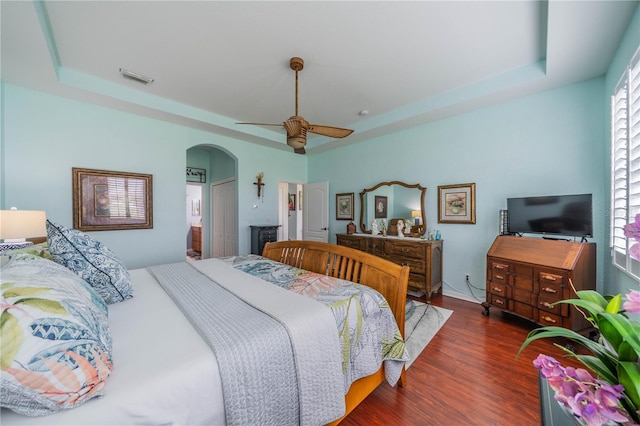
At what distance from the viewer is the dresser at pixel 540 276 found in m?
2.25

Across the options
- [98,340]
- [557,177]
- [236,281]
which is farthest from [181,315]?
[557,177]

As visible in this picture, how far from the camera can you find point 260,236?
15.4 ft

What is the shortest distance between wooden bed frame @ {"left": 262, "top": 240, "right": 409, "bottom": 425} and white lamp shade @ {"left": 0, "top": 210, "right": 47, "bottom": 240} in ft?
7.41


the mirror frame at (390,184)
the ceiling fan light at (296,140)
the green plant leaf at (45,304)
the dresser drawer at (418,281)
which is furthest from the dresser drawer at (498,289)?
the green plant leaf at (45,304)

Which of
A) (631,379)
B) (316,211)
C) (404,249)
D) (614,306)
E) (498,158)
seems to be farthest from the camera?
(316,211)

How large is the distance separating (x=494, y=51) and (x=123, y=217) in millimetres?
4882

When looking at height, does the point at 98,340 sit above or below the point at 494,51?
below

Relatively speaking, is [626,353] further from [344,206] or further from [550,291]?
[344,206]

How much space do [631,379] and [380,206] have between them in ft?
13.1

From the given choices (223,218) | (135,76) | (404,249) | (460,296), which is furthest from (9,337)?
(223,218)

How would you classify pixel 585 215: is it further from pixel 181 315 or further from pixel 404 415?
pixel 181 315

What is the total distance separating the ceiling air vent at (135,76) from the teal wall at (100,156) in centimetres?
78

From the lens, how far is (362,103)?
3535 mm

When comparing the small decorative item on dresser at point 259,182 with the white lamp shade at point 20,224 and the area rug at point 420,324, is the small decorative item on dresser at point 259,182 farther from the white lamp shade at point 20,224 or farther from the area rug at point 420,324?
the area rug at point 420,324
